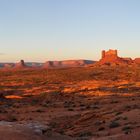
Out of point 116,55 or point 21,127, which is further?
point 116,55

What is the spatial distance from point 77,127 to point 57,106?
15524mm

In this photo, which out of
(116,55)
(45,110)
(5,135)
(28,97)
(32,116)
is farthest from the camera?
(116,55)

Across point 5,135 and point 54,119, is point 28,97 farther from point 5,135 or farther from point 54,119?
point 5,135

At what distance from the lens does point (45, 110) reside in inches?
1448

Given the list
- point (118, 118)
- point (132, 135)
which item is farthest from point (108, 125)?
point (132, 135)

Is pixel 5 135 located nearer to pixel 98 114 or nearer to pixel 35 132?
pixel 35 132

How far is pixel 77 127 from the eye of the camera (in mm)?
24672

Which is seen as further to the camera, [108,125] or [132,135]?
[108,125]

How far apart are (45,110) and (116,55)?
134035mm

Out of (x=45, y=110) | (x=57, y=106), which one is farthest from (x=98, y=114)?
(x=57, y=106)

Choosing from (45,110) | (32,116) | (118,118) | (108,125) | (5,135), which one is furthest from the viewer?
(45,110)

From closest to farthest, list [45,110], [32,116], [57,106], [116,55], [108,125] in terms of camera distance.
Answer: [108,125]
[32,116]
[45,110]
[57,106]
[116,55]

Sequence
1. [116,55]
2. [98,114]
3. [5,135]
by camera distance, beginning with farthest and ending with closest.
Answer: [116,55], [98,114], [5,135]

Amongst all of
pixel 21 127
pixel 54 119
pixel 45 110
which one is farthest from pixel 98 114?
pixel 21 127
